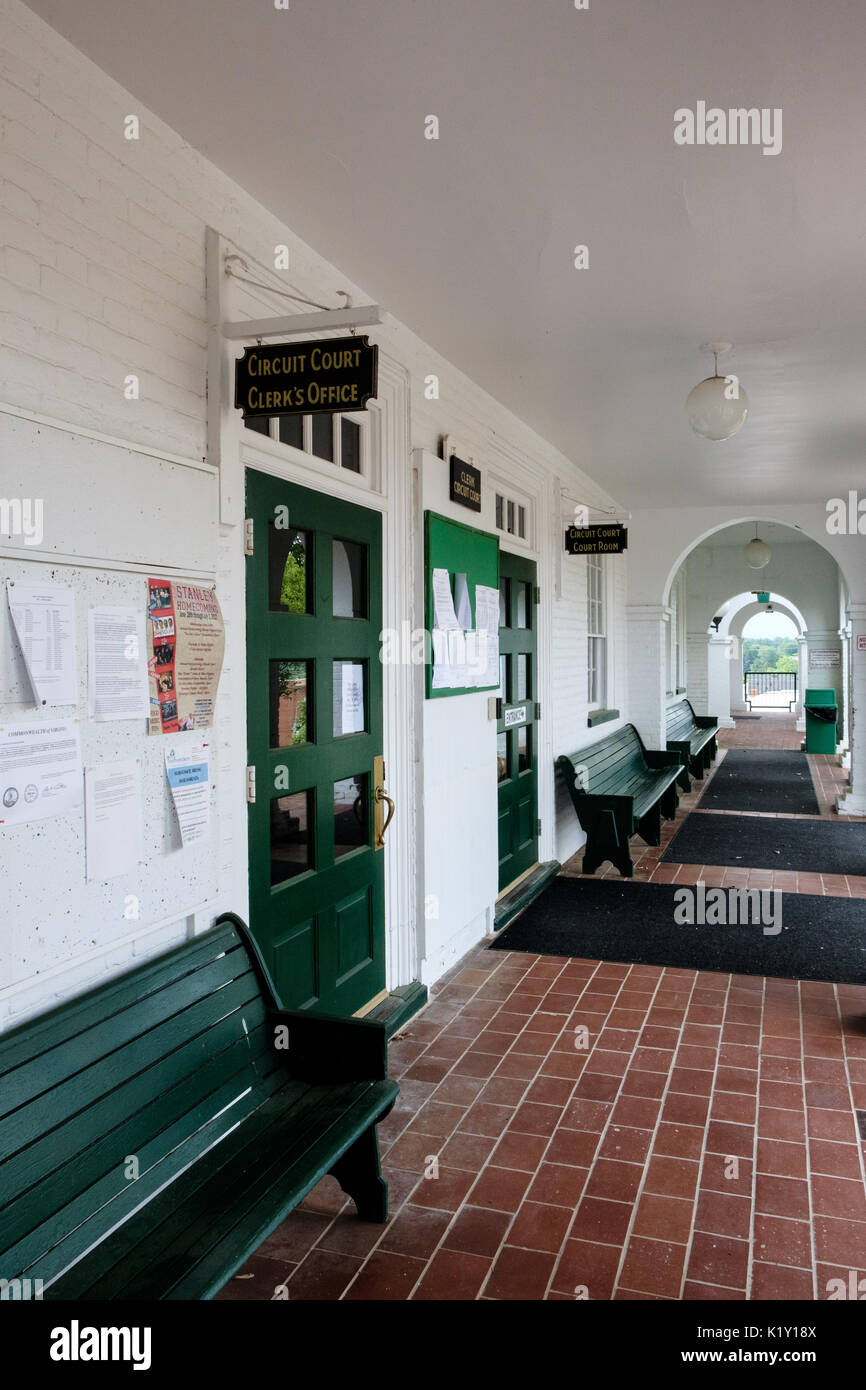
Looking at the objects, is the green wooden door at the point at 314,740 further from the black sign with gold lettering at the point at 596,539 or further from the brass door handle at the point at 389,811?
the black sign with gold lettering at the point at 596,539

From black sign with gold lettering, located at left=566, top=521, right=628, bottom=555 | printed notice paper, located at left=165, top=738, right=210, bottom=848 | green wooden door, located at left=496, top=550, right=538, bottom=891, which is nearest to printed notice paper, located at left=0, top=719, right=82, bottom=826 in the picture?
printed notice paper, located at left=165, top=738, right=210, bottom=848

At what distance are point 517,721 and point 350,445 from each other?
2839mm

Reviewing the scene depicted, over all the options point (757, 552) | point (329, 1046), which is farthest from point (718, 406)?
point (757, 552)

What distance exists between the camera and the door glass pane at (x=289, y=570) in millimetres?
3406

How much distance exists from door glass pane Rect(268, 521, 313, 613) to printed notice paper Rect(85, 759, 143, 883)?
1.03 metres

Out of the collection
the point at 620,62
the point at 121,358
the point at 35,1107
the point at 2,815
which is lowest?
the point at 35,1107

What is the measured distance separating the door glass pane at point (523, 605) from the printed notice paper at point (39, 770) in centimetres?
443

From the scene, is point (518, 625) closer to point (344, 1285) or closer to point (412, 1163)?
point (412, 1163)

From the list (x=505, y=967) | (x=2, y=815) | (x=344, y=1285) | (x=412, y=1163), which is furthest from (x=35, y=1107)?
(x=505, y=967)

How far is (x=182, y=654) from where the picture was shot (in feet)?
9.05

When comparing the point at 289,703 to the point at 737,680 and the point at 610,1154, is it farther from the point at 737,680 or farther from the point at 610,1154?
the point at 737,680

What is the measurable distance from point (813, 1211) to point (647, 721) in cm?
779

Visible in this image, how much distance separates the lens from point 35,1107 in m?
2.06

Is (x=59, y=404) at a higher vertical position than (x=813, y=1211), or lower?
higher
